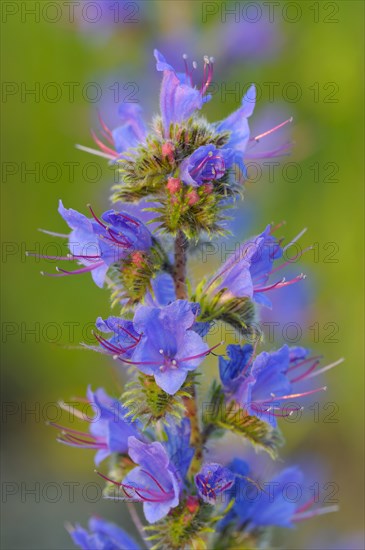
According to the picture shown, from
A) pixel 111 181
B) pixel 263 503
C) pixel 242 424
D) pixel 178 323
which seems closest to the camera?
pixel 178 323

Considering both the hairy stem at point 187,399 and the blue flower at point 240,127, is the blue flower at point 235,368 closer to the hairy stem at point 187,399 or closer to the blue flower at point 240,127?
the hairy stem at point 187,399

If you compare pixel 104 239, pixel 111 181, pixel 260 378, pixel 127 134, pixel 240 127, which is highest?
pixel 111 181

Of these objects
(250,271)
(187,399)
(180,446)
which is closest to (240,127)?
(250,271)

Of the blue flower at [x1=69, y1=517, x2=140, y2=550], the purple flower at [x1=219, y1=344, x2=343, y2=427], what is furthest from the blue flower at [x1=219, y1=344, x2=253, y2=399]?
the blue flower at [x1=69, y1=517, x2=140, y2=550]

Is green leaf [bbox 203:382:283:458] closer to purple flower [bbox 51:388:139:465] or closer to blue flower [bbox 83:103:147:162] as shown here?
purple flower [bbox 51:388:139:465]

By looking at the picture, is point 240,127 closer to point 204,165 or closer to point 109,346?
point 204,165

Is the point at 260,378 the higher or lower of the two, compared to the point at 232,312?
lower

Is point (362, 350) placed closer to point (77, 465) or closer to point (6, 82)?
point (77, 465)
